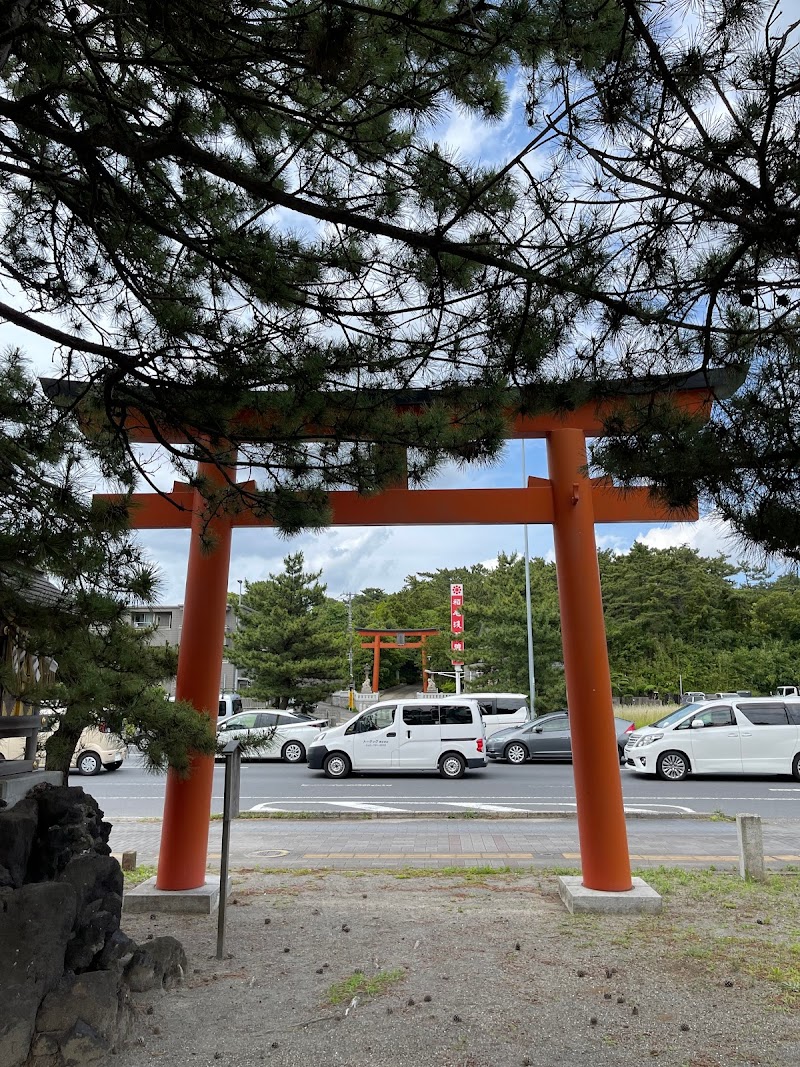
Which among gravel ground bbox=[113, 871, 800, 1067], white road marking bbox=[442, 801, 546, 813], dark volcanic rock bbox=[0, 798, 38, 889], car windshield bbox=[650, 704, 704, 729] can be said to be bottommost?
gravel ground bbox=[113, 871, 800, 1067]

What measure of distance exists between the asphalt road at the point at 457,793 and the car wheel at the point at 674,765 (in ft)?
0.84

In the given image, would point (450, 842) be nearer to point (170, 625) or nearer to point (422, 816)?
point (422, 816)

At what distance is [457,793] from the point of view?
45.9 ft

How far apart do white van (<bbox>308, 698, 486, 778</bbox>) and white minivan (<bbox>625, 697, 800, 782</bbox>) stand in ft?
11.7

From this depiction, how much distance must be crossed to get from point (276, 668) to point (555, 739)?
11.1 meters

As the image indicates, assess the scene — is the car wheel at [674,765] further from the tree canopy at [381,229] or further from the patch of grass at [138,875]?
the tree canopy at [381,229]

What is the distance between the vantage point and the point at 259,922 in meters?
5.61

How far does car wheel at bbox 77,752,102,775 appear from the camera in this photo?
59.4 feet

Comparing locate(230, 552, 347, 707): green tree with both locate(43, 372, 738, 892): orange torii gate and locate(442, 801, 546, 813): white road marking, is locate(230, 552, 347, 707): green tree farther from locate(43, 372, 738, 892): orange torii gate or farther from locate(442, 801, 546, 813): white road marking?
locate(43, 372, 738, 892): orange torii gate

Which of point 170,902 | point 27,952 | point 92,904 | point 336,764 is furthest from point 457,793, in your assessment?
point 27,952

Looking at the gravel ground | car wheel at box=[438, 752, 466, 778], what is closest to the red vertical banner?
car wheel at box=[438, 752, 466, 778]

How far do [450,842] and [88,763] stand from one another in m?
12.0

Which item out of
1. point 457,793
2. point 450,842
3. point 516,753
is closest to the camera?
point 450,842

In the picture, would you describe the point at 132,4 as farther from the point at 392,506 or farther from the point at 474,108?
the point at 392,506
